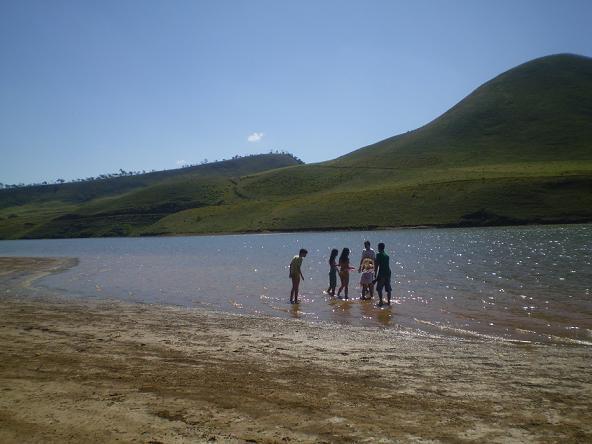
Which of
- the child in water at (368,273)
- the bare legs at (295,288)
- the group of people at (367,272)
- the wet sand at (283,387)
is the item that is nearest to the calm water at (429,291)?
the bare legs at (295,288)

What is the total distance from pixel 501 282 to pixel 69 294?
2148 centimetres

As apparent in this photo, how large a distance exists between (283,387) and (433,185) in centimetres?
10644

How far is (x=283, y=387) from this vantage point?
8.63 metres

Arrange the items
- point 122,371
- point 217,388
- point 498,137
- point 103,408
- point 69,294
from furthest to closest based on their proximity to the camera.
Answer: point 498,137
point 69,294
point 122,371
point 217,388
point 103,408

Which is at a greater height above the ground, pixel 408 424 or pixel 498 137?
pixel 498 137

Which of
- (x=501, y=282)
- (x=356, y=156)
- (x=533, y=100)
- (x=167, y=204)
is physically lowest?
(x=501, y=282)

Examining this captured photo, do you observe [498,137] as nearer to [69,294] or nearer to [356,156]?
[356,156]

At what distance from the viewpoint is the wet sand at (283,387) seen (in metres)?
6.60

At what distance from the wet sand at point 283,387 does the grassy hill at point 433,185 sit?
8408 centimetres

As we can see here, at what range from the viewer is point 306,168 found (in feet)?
569

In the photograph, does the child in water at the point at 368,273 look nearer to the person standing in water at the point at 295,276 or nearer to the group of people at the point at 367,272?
the group of people at the point at 367,272

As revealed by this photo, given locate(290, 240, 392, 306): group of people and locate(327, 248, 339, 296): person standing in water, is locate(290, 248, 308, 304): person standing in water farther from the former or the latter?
locate(327, 248, 339, 296): person standing in water

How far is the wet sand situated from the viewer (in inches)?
260

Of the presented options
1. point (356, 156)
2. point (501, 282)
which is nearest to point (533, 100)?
point (356, 156)
